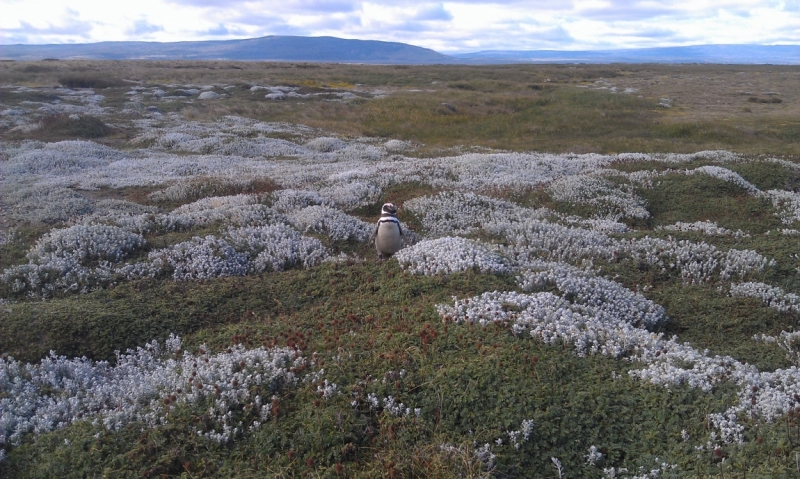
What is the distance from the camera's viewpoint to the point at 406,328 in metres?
8.45

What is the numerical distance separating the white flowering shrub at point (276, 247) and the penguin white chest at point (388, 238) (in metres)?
1.55

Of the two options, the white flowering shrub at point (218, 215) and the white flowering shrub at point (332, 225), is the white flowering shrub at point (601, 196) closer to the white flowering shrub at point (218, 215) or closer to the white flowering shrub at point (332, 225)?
the white flowering shrub at point (332, 225)

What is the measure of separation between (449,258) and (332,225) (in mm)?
5190

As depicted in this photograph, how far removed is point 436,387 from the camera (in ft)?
22.5

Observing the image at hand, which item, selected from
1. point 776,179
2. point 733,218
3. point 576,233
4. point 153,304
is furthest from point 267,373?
point 776,179

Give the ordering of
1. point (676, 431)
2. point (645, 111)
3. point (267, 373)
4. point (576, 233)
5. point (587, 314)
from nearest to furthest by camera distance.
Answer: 1. point (676, 431)
2. point (267, 373)
3. point (587, 314)
4. point (576, 233)
5. point (645, 111)

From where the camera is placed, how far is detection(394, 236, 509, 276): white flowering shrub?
35.1 feet

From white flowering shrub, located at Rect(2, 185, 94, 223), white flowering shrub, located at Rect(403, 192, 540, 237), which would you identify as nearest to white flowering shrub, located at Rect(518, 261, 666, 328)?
white flowering shrub, located at Rect(403, 192, 540, 237)

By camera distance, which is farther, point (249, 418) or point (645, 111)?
point (645, 111)

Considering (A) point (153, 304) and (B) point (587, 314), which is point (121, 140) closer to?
(A) point (153, 304)

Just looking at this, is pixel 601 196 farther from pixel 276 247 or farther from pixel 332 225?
pixel 276 247

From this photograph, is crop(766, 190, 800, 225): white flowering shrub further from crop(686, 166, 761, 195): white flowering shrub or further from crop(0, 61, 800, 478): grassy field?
crop(686, 166, 761, 195): white flowering shrub

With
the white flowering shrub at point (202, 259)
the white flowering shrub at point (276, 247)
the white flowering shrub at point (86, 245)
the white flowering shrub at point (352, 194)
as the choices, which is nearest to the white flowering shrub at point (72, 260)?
the white flowering shrub at point (86, 245)

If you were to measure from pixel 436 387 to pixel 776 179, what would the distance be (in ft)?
71.8
